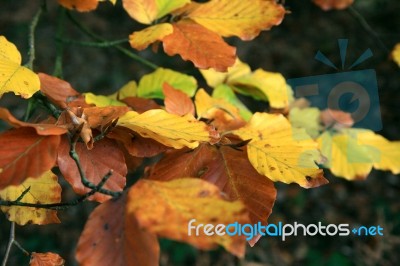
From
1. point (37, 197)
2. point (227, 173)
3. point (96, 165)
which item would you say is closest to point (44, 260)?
point (37, 197)

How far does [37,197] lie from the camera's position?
71 centimetres

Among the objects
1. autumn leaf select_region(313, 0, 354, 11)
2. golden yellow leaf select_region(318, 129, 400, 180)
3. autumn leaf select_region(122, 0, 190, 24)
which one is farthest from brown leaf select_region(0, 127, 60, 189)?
autumn leaf select_region(313, 0, 354, 11)

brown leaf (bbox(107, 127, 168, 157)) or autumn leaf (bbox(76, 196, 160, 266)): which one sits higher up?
autumn leaf (bbox(76, 196, 160, 266))

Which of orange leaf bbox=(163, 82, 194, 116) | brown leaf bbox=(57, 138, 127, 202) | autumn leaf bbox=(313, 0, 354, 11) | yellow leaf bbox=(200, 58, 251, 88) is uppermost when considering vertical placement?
brown leaf bbox=(57, 138, 127, 202)

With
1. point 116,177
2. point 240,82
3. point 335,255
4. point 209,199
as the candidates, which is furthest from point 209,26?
point 335,255

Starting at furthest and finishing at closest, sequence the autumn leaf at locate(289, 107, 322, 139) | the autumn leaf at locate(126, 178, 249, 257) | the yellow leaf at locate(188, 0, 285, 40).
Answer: the autumn leaf at locate(289, 107, 322, 139) → the yellow leaf at locate(188, 0, 285, 40) → the autumn leaf at locate(126, 178, 249, 257)

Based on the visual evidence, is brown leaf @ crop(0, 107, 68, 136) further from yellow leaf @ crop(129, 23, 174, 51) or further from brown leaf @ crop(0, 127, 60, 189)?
yellow leaf @ crop(129, 23, 174, 51)

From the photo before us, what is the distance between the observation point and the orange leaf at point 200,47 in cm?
75

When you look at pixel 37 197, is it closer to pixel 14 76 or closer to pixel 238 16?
pixel 14 76

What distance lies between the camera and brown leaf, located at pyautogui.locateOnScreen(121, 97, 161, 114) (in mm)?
818

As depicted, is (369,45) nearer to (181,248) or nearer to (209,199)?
(181,248)

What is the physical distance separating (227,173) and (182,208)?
23cm

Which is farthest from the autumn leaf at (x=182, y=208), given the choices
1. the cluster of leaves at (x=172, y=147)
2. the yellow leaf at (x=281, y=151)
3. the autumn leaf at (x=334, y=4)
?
the autumn leaf at (x=334, y=4)

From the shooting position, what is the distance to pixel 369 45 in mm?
3355
